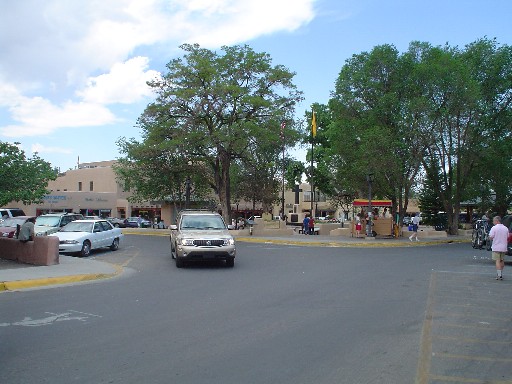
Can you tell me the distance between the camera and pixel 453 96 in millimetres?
30125

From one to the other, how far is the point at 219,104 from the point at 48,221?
13693mm

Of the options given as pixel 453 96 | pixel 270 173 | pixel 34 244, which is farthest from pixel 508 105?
pixel 34 244

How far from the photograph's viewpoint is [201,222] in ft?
55.9

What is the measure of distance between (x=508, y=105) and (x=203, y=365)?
110 ft

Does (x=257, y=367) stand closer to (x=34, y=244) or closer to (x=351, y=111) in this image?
(x=34, y=244)

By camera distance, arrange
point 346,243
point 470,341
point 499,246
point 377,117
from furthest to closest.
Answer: point 377,117
point 346,243
point 499,246
point 470,341

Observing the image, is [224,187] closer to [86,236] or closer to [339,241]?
[339,241]

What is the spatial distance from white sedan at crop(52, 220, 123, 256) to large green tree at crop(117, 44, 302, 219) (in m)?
11.4

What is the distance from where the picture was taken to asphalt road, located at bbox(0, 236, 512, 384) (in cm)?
575

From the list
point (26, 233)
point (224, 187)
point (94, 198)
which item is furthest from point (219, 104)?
point (94, 198)

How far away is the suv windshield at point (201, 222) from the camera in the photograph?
16.8m

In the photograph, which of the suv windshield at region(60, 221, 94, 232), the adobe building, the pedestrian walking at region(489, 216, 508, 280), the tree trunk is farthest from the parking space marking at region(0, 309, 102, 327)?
the adobe building

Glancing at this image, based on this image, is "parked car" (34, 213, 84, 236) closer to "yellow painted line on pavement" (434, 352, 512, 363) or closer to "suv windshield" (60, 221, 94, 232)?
"suv windshield" (60, 221, 94, 232)

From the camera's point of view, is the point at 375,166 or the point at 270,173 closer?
the point at 375,166
